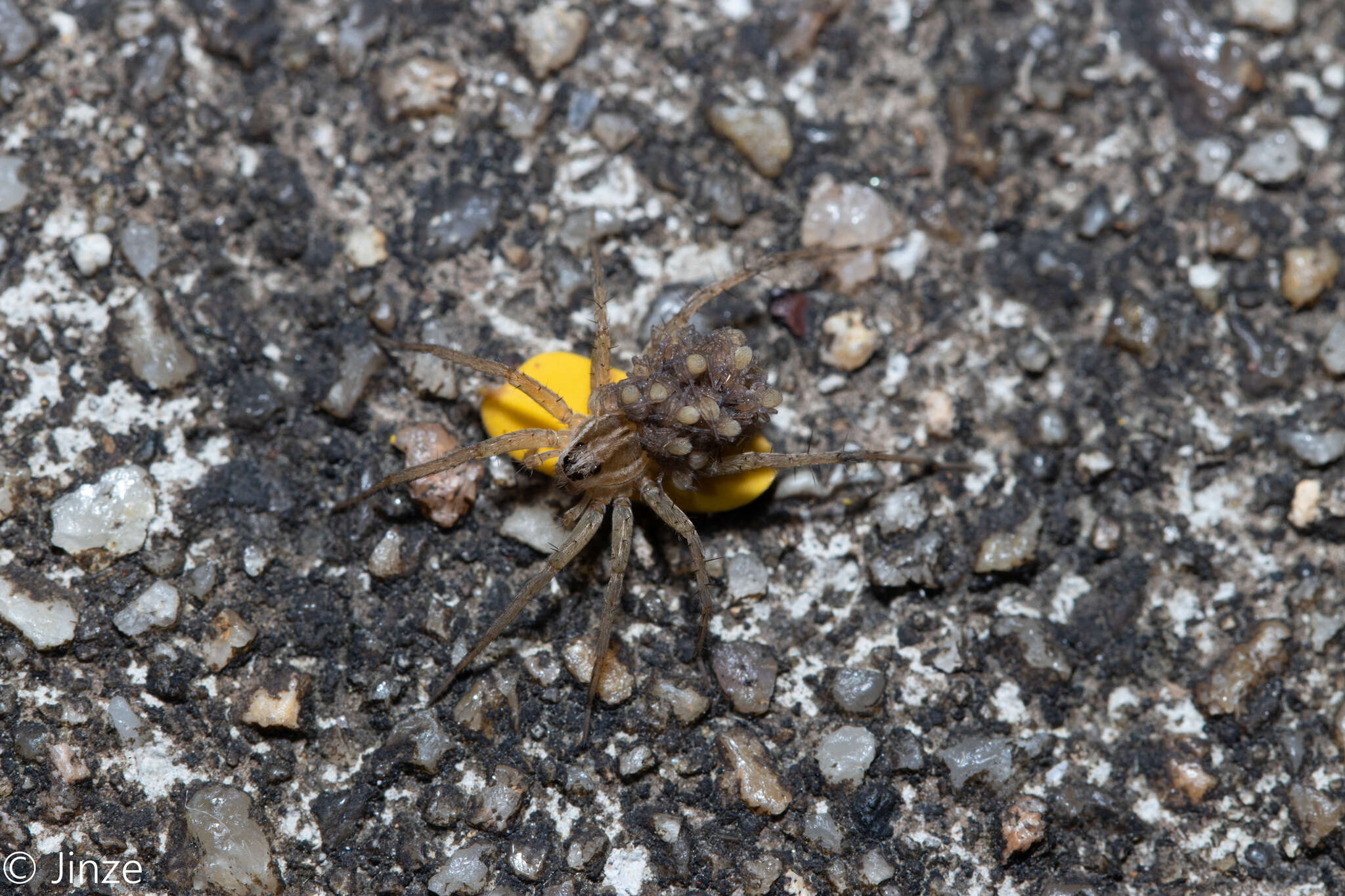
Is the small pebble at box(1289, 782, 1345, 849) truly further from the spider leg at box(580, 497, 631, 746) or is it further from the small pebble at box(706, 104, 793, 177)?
the small pebble at box(706, 104, 793, 177)

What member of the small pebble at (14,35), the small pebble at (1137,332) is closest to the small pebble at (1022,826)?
the small pebble at (1137,332)

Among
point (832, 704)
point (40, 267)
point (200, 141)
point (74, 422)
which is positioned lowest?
point (832, 704)

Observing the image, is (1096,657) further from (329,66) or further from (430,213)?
(329,66)

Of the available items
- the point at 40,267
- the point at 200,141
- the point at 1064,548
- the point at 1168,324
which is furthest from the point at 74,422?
the point at 1168,324

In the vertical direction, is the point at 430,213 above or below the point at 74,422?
above

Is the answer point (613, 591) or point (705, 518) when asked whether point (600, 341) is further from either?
point (613, 591)

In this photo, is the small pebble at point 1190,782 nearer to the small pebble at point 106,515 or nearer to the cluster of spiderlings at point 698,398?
the cluster of spiderlings at point 698,398
